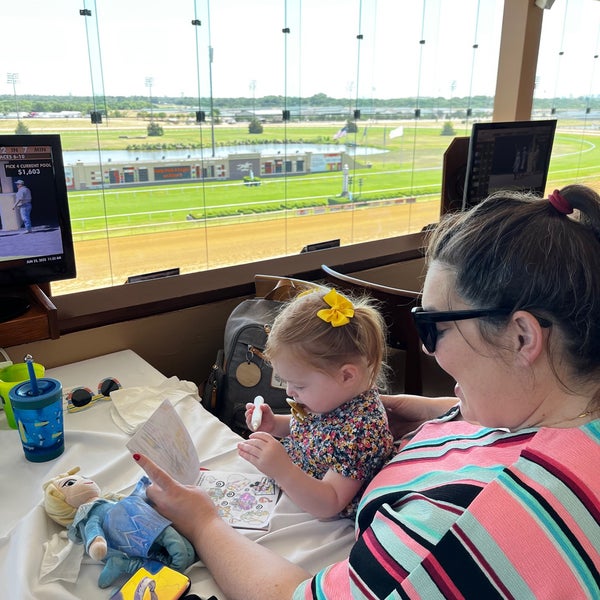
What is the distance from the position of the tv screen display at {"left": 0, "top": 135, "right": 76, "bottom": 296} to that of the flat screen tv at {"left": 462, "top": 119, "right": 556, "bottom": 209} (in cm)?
182

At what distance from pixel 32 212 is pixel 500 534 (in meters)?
1.51

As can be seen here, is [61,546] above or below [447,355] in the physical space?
below

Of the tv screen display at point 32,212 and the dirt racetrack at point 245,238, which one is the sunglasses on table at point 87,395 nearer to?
the tv screen display at point 32,212

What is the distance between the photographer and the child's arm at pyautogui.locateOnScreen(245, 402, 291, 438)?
133cm

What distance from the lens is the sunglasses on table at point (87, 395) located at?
148 centimetres

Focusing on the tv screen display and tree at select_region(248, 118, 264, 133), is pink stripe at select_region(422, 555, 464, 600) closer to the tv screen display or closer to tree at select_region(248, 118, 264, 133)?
the tv screen display

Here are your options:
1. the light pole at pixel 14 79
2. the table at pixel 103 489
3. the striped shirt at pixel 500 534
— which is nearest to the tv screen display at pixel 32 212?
the table at pixel 103 489

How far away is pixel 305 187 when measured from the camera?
9.23m

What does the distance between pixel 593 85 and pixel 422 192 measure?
356 centimetres

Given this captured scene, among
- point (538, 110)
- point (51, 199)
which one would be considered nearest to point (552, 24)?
point (538, 110)

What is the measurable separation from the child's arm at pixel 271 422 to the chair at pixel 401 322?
2.01 ft

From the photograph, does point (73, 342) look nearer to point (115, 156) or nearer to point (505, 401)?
point (505, 401)

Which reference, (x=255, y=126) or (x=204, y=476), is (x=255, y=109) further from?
(x=204, y=476)

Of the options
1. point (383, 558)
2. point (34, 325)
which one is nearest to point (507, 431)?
point (383, 558)
